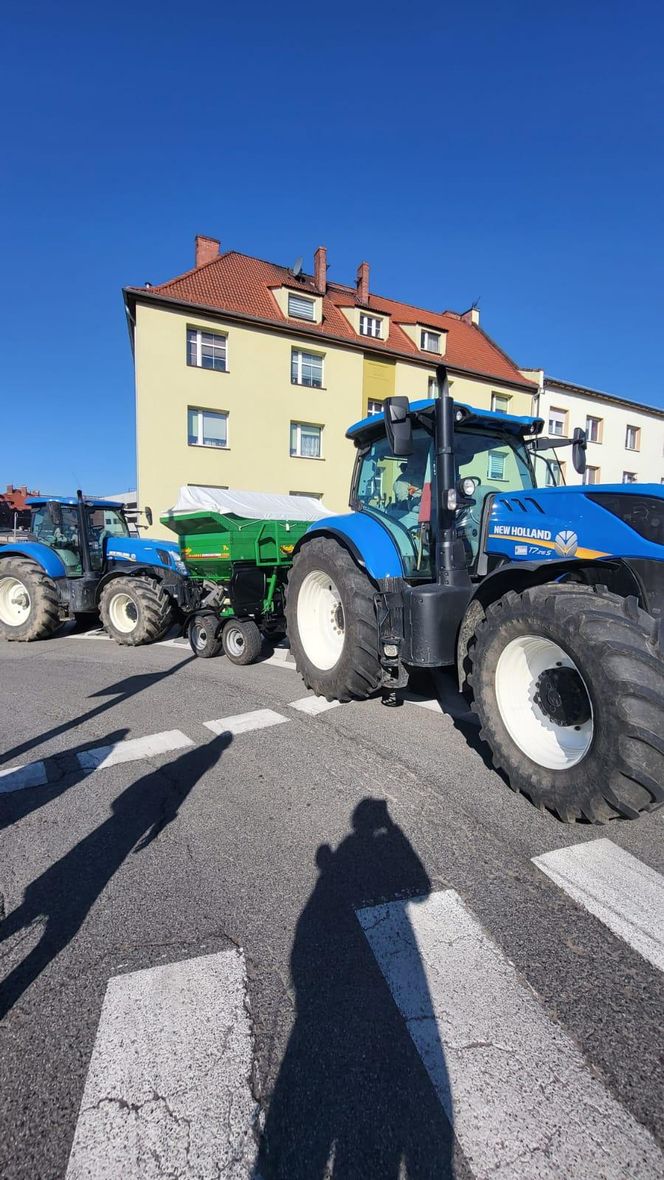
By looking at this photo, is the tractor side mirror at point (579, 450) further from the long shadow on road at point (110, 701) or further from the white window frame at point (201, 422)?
the white window frame at point (201, 422)

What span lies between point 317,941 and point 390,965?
28cm

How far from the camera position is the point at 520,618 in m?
2.91

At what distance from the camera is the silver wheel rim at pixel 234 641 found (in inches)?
260

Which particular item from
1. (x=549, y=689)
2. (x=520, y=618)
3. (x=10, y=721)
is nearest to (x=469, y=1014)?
(x=549, y=689)

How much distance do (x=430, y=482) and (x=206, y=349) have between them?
15.8 meters

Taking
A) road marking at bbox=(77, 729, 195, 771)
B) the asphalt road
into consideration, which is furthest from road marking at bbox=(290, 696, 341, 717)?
road marking at bbox=(77, 729, 195, 771)

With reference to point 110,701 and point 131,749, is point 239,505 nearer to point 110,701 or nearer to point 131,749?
point 110,701

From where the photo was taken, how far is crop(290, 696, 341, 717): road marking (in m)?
4.73

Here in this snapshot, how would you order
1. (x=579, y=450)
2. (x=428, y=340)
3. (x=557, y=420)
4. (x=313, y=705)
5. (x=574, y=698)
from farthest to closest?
(x=557, y=420) < (x=428, y=340) < (x=313, y=705) < (x=579, y=450) < (x=574, y=698)

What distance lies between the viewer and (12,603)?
931 cm

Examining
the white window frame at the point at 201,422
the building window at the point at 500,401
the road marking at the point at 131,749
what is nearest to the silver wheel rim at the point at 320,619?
the road marking at the point at 131,749

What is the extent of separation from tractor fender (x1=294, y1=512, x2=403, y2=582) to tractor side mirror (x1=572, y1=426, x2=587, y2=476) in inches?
65.4

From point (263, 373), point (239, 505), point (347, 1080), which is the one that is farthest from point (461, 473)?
point (263, 373)

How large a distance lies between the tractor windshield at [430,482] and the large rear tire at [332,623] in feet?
1.48
